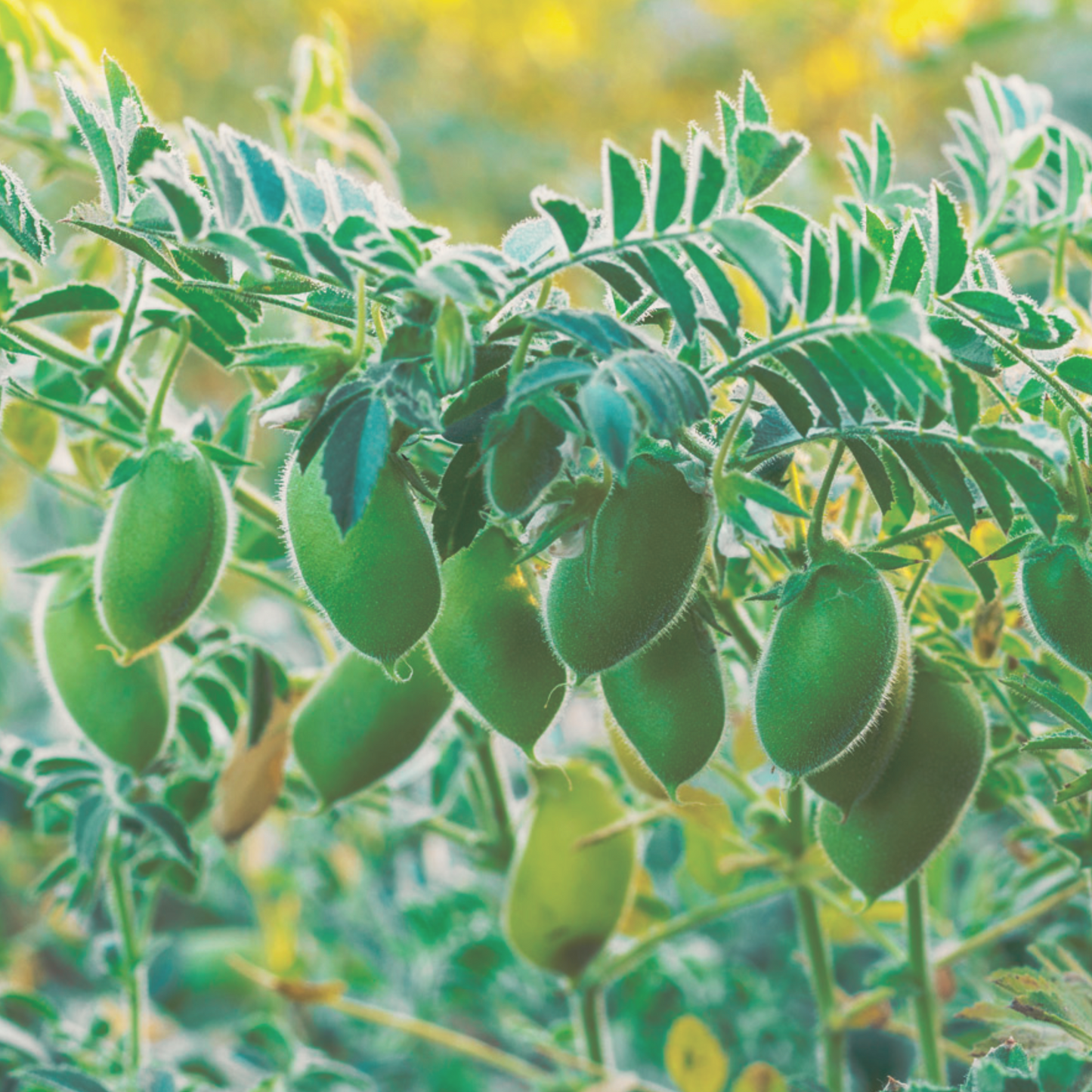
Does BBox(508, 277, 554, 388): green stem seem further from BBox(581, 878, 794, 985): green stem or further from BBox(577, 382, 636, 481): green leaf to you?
BBox(581, 878, 794, 985): green stem

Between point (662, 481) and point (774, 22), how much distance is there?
8.91 feet

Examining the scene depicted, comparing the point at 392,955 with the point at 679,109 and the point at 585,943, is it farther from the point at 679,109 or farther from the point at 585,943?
the point at 679,109

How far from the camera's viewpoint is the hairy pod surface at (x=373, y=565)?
0.42 m

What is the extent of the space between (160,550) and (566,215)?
20 cm

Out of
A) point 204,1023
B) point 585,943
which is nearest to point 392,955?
point 204,1023

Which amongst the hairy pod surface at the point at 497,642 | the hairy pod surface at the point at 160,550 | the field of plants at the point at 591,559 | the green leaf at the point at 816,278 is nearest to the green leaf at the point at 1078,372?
the field of plants at the point at 591,559

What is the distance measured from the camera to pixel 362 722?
1.88 ft

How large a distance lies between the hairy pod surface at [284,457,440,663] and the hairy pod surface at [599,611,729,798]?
0.09 meters

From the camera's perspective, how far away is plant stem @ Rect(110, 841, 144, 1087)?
29.6 inches

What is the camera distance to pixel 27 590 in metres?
1.86

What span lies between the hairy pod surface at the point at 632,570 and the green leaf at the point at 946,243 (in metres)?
0.12

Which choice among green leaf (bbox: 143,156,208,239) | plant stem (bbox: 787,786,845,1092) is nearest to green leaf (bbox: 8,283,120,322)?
green leaf (bbox: 143,156,208,239)

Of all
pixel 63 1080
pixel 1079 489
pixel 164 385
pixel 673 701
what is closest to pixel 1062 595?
pixel 1079 489

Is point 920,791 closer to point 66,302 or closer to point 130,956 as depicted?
point 66,302
